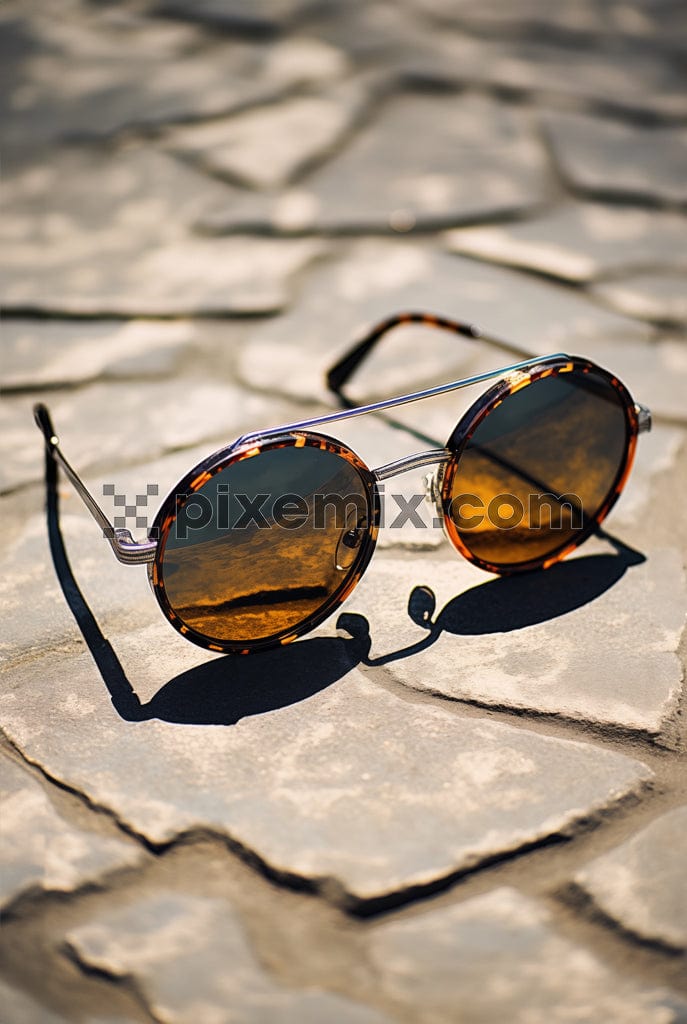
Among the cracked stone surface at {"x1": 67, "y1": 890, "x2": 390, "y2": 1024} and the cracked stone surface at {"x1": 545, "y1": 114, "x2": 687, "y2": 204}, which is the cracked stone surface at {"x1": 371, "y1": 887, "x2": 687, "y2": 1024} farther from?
the cracked stone surface at {"x1": 545, "y1": 114, "x2": 687, "y2": 204}

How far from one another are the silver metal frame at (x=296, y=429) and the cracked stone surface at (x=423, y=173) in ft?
3.46

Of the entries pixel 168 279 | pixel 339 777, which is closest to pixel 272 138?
pixel 168 279

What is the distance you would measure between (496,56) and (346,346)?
5.01 ft

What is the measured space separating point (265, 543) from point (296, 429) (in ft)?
0.49

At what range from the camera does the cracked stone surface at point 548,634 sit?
129 centimetres

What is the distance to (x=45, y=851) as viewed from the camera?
1.10 metres

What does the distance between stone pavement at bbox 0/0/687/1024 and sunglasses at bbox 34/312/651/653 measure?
0.07 m

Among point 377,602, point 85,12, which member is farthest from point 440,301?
point 85,12

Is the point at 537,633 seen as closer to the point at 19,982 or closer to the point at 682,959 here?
the point at 682,959

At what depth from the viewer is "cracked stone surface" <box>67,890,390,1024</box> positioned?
96cm

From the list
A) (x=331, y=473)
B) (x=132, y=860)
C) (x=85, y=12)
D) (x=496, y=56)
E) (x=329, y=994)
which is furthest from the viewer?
(x=85, y=12)

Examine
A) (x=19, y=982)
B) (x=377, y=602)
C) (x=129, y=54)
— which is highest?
(x=129, y=54)

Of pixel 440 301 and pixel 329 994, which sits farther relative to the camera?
pixel 440 301

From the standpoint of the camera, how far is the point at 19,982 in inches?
38.7
